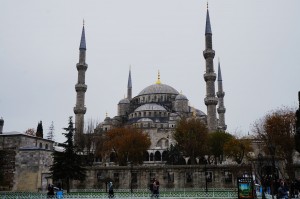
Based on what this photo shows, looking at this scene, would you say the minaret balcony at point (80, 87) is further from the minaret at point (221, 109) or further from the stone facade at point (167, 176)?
the minaret at point (221, 109)

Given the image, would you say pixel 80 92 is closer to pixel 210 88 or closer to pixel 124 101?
pixel 210 88

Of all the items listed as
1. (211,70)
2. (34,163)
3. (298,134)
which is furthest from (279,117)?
(298,134)

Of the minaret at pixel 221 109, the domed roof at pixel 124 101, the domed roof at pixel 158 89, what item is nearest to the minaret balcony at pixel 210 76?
the minaret at pixel 221 109

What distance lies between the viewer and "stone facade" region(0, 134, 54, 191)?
21.8 metres

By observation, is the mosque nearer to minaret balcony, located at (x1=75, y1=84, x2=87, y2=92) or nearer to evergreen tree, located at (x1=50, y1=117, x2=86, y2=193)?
minaret balcony, located at (x1=75, y1=84, x2=87, y2=92)

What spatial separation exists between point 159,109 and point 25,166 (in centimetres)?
3275

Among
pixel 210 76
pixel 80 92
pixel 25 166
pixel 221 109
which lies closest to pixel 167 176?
pixel 25 166

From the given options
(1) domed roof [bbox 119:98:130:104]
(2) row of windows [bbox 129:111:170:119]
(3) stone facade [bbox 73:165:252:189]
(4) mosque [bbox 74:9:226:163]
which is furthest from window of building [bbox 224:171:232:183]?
(1) domed roof [bbox 119:98:130:104]

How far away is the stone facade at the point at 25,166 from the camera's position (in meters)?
21.8

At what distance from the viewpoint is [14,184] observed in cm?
2180

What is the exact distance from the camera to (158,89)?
6075 centimetres

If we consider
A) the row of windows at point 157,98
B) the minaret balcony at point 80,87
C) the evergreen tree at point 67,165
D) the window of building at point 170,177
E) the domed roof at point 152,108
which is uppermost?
the row of windows at point 157,98

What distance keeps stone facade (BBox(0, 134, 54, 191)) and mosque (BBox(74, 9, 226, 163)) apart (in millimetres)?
16957

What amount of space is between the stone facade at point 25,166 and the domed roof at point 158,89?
38459 millimetres
